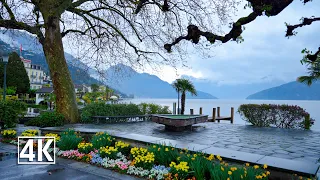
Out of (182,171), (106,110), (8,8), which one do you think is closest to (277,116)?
(106,110)

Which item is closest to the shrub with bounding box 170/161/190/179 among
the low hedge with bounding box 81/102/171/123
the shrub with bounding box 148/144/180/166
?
the shrub with bounding box 148/144/180/166

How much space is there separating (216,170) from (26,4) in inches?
415

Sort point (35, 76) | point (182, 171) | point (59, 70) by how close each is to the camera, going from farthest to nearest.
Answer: point (35, 76) < point (59, 70) < point (182, 171)

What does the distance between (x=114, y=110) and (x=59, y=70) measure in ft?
11.0

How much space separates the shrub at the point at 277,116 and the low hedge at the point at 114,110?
17.1 ft

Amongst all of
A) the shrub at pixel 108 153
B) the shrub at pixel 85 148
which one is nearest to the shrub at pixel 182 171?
the shrub at pixel 108 153

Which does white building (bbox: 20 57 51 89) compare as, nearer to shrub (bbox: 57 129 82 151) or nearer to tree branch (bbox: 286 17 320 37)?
shrub (bbox: 57 129 82 151)

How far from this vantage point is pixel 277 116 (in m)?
11.6

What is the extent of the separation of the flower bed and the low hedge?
5673 mm

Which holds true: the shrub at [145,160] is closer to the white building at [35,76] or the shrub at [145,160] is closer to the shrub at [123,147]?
the shrub at [123,147]

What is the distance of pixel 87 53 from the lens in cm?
1179

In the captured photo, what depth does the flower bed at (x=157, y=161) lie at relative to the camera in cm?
346

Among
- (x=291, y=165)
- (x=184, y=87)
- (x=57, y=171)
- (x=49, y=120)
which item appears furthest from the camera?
(x=184, y=87)

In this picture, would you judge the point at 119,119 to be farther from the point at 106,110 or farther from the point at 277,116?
the point at 277,116
